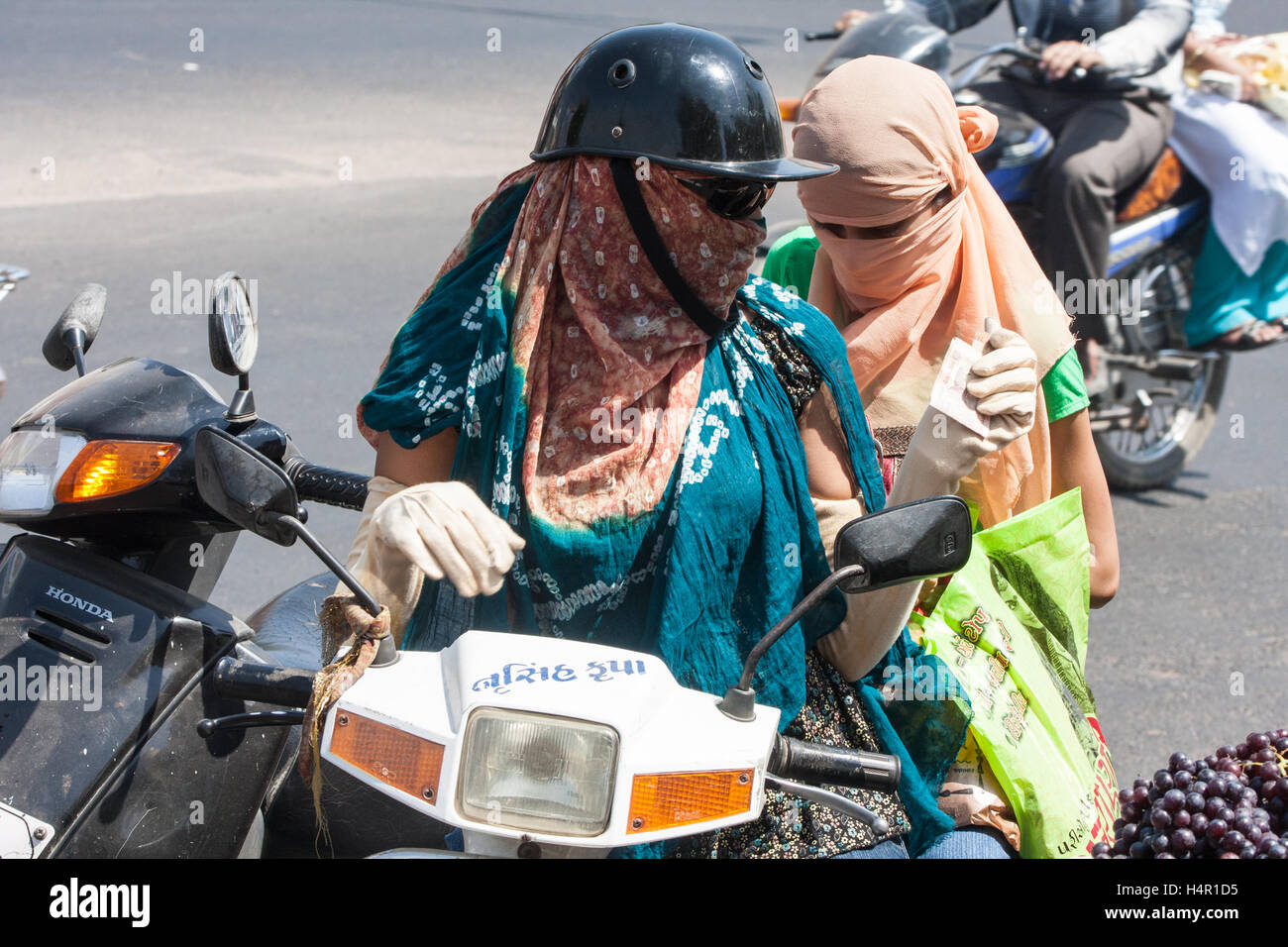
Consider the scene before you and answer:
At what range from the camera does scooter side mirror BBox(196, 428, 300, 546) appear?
5.02 feet

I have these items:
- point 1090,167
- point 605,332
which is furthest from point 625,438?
point 1090,167

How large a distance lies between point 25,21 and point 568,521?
1161cm

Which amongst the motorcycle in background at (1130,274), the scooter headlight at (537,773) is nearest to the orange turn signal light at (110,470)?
the scooter headlight at (537,773)

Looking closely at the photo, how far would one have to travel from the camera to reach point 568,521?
1.82m

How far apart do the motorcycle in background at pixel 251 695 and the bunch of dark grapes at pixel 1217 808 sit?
360mm

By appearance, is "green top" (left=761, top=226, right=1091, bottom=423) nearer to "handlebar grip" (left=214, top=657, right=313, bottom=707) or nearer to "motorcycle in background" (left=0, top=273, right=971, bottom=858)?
"motorcycle in background" (left=0, top=273, right=971, bottom=858)

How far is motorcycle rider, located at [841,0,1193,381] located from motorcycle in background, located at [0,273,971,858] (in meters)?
3.59

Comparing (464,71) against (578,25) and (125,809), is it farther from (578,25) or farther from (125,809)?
(125,809)

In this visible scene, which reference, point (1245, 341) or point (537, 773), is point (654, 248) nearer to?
point (537, 773)

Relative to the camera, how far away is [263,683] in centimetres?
174

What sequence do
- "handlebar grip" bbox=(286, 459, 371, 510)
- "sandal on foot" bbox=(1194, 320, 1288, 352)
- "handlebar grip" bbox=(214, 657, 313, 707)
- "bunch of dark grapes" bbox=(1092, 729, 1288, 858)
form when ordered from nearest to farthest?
"bunch of dark grapes" bbox=(1092, 729, 1288, 858), "handlebar grip" bbox=(214, 657, 313, 707), "handlebar grip" bbox=(286, 459, 371, 510), "sandal on foot" bbox=(1194, 320, 1288, 352)

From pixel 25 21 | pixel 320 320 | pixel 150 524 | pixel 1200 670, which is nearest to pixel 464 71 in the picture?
pixel 25 21

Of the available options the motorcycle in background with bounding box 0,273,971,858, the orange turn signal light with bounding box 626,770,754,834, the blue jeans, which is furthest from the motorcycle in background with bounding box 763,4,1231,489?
the orange turn signal light with bounding box 626,770,754,834

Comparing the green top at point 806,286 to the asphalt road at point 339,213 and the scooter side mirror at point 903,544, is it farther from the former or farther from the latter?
the asphalt road at point 339,213
